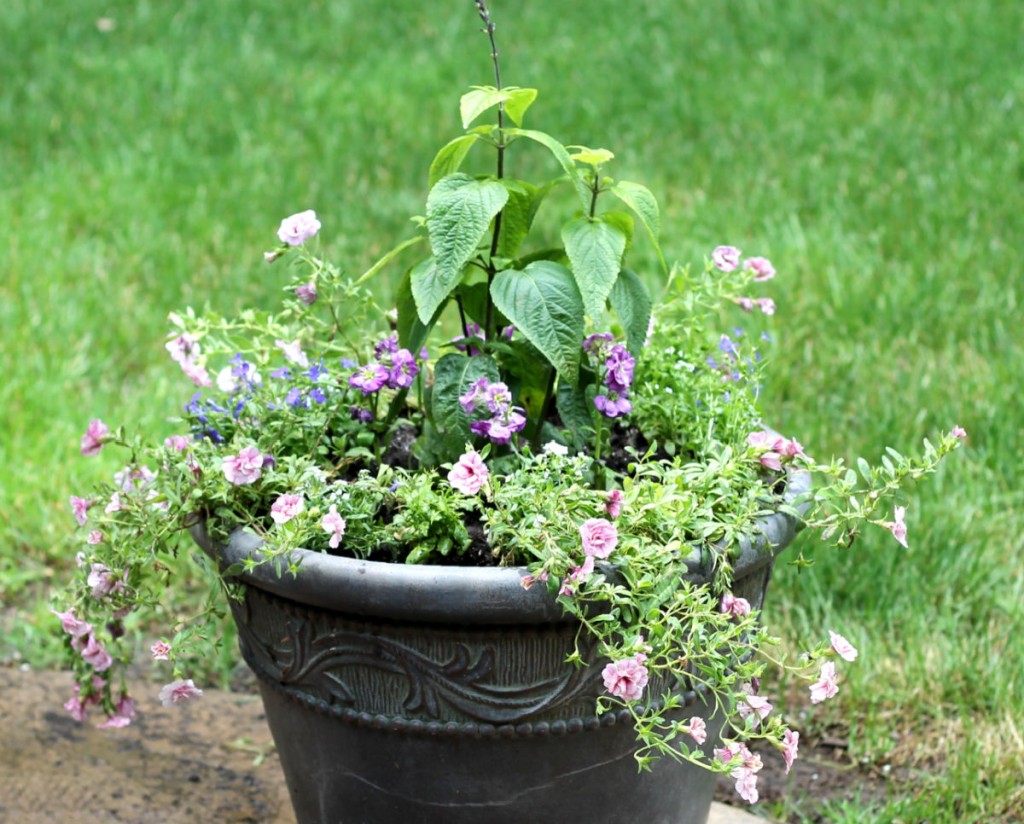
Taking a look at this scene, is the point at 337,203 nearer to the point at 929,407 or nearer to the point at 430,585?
the point at 929,407

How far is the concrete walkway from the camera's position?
2324 mm

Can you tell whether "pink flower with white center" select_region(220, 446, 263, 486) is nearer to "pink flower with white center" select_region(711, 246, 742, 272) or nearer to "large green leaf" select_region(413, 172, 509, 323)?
"large green leaf" select_region(413, 172, 509, 323)

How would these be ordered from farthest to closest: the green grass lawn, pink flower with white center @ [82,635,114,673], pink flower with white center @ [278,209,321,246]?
the green grass lawn
pink flower with white center @ [82,635,114,673]
pink flower with white center @ [278,209,321,246]

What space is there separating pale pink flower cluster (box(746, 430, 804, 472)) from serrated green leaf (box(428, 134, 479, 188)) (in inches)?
22.8

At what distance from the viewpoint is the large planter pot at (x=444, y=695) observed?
1.66 m

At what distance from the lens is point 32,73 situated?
5906mm

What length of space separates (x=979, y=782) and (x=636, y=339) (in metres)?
1.07

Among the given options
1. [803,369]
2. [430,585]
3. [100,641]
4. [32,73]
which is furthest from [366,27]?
[430,585]

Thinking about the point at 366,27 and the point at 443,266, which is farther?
the point at 366,27

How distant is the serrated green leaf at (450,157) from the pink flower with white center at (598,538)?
566mm

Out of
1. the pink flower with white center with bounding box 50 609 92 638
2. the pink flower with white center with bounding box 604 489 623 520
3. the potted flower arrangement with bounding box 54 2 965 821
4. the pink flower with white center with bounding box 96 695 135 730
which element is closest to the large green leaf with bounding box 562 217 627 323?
the potted flower arrangement with bounding box 54 2 965 821

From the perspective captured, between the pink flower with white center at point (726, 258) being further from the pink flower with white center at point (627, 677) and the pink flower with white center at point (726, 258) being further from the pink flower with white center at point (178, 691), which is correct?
the pink flower with white center at point (178, 691)

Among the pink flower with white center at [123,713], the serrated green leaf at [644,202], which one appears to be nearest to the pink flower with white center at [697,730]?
the serrated green leaf at [644,202]

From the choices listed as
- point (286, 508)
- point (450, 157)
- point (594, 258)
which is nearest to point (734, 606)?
point (594, 258)
